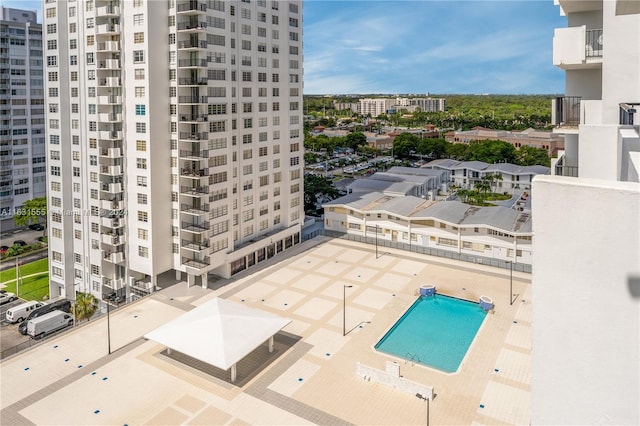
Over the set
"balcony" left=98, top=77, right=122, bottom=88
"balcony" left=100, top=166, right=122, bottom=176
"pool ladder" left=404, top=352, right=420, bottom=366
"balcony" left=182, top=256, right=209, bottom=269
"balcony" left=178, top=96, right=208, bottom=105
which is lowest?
"pool ladder" left=404, top=352, right=420, bottom=366

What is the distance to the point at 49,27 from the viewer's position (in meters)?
41.4

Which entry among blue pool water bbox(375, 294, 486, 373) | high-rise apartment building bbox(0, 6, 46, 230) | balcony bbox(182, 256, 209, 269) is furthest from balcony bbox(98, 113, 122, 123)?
high-rise apartment building bbox(0, 6, 46, 230)

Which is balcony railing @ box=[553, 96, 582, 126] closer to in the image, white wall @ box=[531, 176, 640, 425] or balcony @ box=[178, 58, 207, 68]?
white wall @ box=[531, 176, 640, 425]

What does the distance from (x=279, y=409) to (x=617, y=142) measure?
2016 centimetres

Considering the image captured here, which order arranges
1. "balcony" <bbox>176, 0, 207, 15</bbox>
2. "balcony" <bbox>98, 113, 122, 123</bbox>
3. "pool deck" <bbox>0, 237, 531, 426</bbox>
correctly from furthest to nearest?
"balcony" <bbox>98, 113, 122, 123</bbox> < "balcony" <bbox>176, 0, 207, 15</bbox> < "pool deck" <bbox>0, 237, 531, 426</bbox>

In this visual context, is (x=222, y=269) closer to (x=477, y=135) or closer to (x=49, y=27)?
(x=49, y=27)

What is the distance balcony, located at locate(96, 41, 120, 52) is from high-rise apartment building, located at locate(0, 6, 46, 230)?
115 feet

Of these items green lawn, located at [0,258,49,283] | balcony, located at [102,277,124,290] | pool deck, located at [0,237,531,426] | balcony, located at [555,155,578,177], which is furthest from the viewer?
green lawn, located at [0,258,49,283]

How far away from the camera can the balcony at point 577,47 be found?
56.2 feet

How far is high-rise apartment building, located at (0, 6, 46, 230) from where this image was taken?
64.5 m

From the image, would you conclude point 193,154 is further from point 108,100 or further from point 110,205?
point 110,205

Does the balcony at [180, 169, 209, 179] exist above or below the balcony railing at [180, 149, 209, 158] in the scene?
below

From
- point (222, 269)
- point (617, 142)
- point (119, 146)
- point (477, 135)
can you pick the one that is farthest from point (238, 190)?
point (477, 135)

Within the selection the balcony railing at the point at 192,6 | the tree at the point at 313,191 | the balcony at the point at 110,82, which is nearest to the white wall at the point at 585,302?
the balcony railing at the point at 192,6
